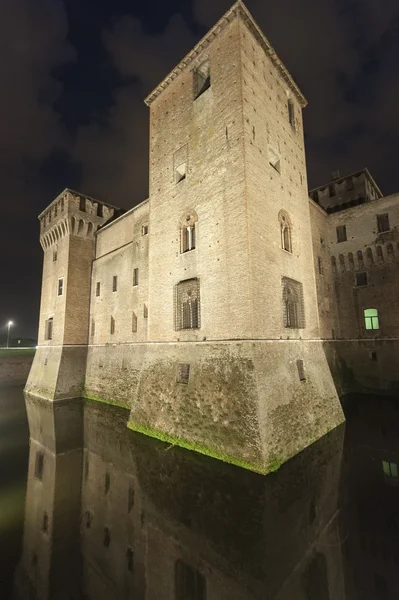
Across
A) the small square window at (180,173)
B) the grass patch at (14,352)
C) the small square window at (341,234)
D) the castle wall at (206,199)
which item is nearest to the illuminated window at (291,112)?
the castle wall at (206,199)

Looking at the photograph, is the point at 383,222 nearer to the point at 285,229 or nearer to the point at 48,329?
the point at 285,229

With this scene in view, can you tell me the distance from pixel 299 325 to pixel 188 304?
4546mm

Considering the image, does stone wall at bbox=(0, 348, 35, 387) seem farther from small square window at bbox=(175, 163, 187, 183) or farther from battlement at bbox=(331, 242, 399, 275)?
battlement at bbox=(331, 242, 399, 275)

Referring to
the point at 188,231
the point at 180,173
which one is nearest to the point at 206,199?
the point at 188,231

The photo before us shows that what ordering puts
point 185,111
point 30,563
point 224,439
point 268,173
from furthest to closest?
point 185,111, point 268,173, point 224,439, point 30,563

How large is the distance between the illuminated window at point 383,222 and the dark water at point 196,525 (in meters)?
13.0

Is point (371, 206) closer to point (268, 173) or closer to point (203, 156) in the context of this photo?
point (268, 173)

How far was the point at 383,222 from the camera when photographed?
1773 cm

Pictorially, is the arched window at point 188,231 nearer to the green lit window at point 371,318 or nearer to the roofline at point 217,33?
the roofline at point 217,33

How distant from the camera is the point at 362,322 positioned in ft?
60.2

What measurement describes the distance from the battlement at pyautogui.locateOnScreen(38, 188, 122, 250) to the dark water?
1538 centimetres

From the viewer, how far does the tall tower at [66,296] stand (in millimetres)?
19094

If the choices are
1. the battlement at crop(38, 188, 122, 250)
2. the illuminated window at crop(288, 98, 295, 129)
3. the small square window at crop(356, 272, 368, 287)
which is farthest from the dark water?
the battlement at crop(38, 188, 122, 250)

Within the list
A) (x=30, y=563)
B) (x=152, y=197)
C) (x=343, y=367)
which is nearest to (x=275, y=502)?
(x=30, y=563)
